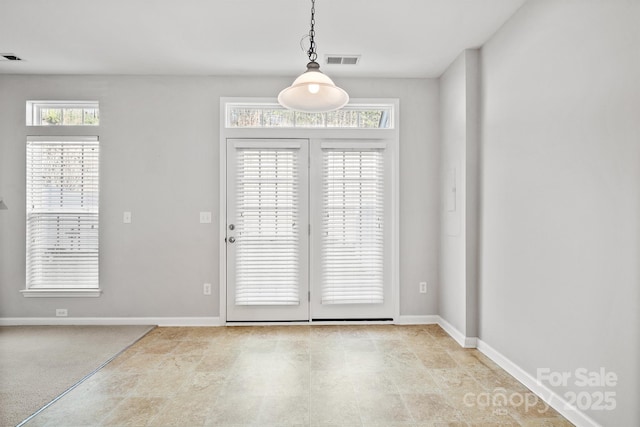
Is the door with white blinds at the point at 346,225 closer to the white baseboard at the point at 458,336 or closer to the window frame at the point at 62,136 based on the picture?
the white baseboard at the point at 458,336

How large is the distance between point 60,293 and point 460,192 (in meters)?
4.34

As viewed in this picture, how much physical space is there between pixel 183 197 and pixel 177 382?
2.06 meters

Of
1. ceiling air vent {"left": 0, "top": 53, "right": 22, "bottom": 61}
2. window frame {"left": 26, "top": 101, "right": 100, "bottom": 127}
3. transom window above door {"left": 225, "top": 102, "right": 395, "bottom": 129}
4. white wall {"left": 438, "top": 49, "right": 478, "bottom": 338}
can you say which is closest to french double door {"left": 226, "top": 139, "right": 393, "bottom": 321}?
transom window above door {"left": 225, "top": 102, "right": 395, "bottom": 129}

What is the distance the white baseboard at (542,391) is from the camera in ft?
7.13

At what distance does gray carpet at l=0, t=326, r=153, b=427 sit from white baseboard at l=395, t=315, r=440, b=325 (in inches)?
108

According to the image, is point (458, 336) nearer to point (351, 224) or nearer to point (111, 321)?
point (351, 224)

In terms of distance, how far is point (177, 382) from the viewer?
2.76 m

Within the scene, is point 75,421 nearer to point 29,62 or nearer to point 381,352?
point 381,352

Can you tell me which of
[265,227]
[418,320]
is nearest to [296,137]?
[265,227]

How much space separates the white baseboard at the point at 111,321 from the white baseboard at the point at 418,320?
6.53 ft

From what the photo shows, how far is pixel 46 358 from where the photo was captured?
3176mm

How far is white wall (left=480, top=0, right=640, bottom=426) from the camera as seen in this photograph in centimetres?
188

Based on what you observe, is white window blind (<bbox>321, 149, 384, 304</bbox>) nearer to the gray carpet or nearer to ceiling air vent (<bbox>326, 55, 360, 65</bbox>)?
ceiling air vent (<bbox>326, 55, 360, 65</bbox>)

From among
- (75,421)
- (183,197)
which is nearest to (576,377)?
(75,421)
